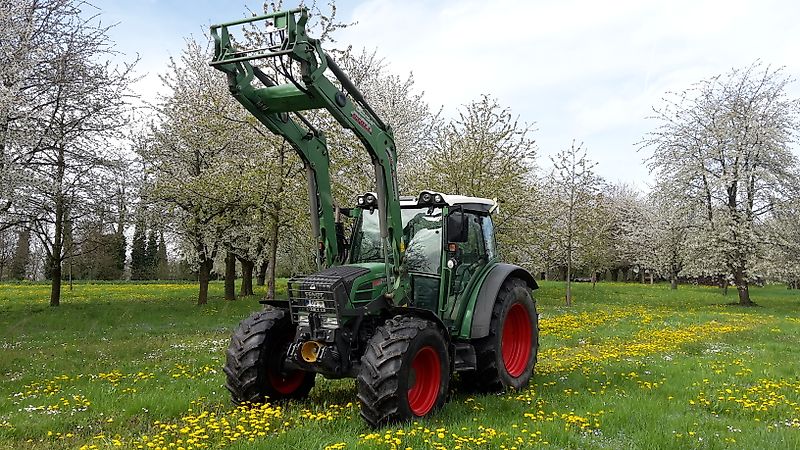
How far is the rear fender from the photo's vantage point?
7.24 m

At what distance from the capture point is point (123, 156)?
2003cm

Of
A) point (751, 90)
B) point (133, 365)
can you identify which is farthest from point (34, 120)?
point (751, 90)

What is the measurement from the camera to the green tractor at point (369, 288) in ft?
18.9

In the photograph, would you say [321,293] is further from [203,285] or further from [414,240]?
[203,285]

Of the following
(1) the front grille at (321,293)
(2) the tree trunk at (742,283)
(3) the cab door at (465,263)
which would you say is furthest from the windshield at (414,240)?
(2) the tree trunk at (742,283)

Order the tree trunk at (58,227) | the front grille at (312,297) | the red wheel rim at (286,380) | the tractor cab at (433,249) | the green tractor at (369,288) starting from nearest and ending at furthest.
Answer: the green tractor at (369,288) → the front grille at (312,297) → the red wheel rim at (286,380) → the tractor cab at (433,249) → the tree trunk at (58,227)

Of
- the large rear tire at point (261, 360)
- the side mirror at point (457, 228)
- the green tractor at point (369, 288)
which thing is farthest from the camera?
the side mirror at point (457, 228)

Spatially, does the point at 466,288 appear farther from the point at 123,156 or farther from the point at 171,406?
the point at 123,156

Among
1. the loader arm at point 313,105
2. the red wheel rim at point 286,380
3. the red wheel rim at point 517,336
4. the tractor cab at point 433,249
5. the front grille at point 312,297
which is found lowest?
the red wheel rim at point 286,380

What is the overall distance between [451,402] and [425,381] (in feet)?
2.61

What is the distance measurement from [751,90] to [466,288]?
24419mm

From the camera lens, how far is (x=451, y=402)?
23.1ft

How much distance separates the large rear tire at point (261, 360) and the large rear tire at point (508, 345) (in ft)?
7.36

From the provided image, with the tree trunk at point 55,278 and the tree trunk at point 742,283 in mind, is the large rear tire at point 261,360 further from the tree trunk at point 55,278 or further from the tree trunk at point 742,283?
the tree trunk at point 742,283
